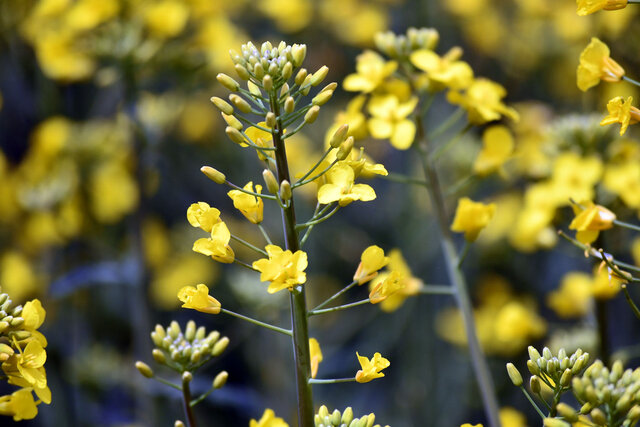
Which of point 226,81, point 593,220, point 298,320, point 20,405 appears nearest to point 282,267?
point 298,320

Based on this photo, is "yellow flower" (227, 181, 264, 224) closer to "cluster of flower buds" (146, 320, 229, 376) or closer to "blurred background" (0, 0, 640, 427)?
"cluster of flower buds" (146, 320, 229, 376)

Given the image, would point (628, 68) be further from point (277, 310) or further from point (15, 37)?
point (15, 37)

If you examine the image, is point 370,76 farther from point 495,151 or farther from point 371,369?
point 371,369

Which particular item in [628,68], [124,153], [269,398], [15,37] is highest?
[15,37]

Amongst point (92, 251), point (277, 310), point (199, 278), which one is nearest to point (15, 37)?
point (92, 251)

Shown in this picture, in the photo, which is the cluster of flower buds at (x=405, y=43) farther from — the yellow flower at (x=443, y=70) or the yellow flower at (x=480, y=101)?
the yellow flower at (x=480, y=101)

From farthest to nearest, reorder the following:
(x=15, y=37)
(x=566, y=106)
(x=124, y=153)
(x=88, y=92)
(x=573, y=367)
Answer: (x=88, y=92), (x=566, y=106), (x=124, y=153), (x=15, y=37), (x=573, y=367)
